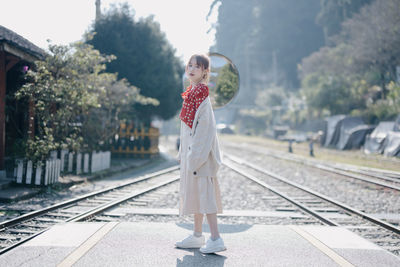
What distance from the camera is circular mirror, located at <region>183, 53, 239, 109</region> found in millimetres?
5516

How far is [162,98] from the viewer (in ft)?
66.4

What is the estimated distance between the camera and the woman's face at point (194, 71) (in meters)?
3.54

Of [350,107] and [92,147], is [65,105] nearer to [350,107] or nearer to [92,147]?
[92,147]

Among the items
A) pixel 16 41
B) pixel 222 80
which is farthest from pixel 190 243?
pixel 16 41

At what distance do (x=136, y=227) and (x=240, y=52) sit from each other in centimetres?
8539

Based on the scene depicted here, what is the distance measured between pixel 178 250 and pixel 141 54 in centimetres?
1666

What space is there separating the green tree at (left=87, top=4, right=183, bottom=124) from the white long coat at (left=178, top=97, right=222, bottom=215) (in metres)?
14.7

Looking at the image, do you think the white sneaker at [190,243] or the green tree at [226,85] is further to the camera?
the green tree at [226,85]

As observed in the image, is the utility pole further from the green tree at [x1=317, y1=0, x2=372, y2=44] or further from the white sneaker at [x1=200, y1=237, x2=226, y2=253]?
the green tree at [x1=317, y1=0, x2=372, y2=44]

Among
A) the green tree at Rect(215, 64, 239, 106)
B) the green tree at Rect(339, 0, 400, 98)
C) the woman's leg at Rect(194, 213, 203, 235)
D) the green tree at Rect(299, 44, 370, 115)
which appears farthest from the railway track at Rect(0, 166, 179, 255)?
the green tree at Rect(299, 44, 370, 115)

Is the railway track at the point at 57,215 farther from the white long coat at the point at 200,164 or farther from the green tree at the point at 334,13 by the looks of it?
the green tree at the point at 334,13

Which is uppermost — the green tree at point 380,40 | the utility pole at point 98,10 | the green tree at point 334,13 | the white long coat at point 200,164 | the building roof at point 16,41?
the green tree at point 334,13

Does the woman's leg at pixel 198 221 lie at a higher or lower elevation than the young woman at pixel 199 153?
lower

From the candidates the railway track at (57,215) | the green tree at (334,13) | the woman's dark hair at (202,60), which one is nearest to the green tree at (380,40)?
the green tree at (334,13)
